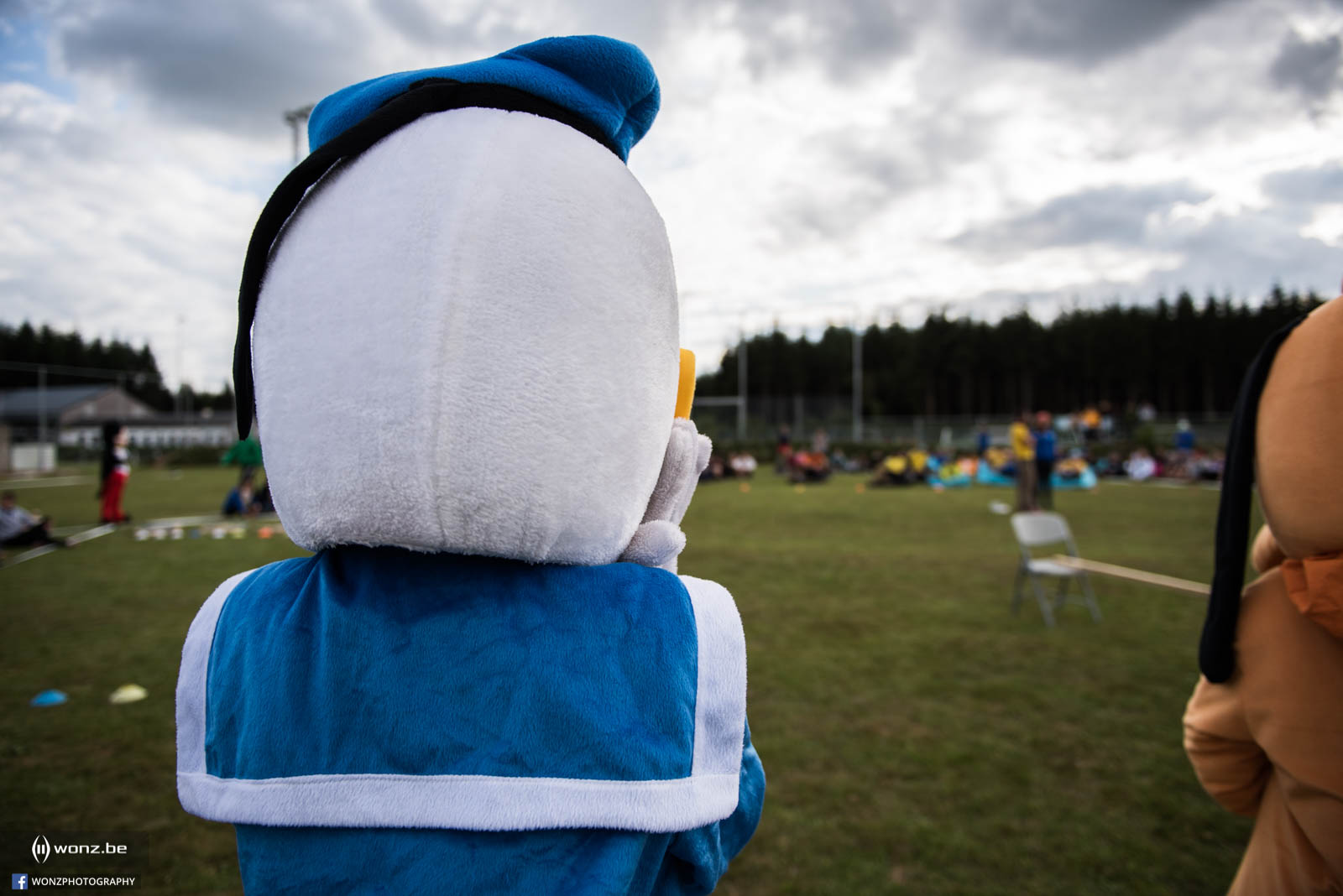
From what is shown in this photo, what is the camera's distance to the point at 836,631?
5777 millimetres

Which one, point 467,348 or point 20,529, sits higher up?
point 467,348

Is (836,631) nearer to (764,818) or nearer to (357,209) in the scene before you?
(764,818)

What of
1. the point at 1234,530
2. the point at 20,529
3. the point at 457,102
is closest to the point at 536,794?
the point at 457,102

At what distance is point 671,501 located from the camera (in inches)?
41.9

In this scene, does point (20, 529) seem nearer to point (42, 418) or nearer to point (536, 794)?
point (536, 794)

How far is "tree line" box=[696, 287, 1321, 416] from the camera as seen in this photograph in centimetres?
4822

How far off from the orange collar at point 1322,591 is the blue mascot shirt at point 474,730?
4.00ft

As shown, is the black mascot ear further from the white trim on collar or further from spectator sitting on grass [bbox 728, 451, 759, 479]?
spectator sitting on grass [bbox 728, 451, 759, 479]

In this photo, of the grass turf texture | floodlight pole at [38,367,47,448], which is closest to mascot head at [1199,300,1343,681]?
the grass turf texture

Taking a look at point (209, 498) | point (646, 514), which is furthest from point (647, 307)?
point (209, 498)

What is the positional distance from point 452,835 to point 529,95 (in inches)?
37.6

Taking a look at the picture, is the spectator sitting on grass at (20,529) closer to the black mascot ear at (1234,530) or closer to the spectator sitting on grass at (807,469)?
the black mascot ear at (1234,530)

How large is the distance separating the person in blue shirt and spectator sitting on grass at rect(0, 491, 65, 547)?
15.8m

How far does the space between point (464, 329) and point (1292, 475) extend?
5.37ft
